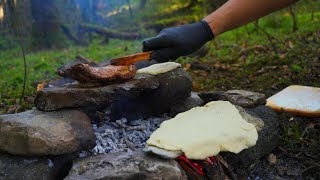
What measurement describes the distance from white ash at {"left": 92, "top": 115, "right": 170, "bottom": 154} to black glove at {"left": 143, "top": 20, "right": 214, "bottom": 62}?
0.63 metres

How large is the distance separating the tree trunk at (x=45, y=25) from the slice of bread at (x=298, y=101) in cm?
874

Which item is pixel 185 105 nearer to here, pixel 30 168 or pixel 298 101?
pixel 298 101

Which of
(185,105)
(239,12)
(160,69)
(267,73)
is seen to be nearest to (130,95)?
(160,69)

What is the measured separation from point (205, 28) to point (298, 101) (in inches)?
47.6

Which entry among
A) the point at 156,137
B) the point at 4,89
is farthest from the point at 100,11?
the point at 156,137

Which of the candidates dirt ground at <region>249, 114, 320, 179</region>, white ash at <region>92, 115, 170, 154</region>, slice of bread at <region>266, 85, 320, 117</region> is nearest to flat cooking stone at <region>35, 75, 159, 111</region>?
white ash at <region>92, 115, 170, 154</region>

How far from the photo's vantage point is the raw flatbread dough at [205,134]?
215 cm

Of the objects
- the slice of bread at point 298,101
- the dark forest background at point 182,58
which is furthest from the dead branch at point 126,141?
the dark forest background at point 182,58

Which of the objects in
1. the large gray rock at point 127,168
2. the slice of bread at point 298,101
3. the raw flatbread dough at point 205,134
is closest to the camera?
the large gray rock at point 127,168

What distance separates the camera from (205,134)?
2252 mm

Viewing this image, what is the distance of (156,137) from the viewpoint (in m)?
2.21

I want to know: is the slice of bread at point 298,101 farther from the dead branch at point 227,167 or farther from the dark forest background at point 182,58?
the dead branch at point 227,167

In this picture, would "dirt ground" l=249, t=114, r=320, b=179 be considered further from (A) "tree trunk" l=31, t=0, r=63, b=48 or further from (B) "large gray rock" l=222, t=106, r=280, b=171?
(A) "tree trunk" l=31, t=0, r=63, b=48

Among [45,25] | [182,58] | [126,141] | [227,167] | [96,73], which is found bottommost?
[45,25]
